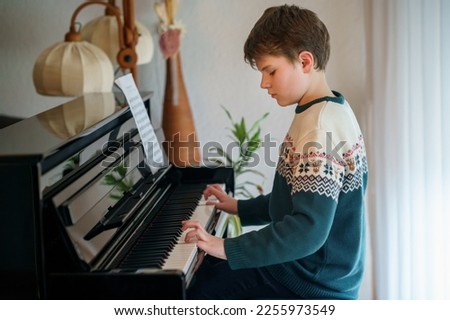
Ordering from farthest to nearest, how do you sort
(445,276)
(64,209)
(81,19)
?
(81,19), (445,276), (64,209)

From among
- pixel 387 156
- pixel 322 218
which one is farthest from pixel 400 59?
pixel 322 218

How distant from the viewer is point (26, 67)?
2354mm

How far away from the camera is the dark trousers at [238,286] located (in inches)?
65.2

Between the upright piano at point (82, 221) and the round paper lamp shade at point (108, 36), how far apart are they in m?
0.59

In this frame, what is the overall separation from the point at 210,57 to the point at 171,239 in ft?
3.02

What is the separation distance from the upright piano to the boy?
0.13 m

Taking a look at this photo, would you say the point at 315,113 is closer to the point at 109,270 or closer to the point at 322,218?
the point at 322,218

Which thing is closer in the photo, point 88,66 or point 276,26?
point 276,26

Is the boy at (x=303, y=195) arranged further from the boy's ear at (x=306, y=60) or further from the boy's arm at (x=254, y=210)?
the boy's arm at (x=254, y=210)

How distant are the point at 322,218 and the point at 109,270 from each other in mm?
404

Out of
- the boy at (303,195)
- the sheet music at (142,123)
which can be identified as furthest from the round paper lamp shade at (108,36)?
the boy at (303,195)

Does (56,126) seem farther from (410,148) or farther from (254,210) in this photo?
(410,148)

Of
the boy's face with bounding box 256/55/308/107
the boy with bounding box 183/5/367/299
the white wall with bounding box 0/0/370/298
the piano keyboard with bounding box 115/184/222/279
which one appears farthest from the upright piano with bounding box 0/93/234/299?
the white wall with bounding box 0/0/370/298
